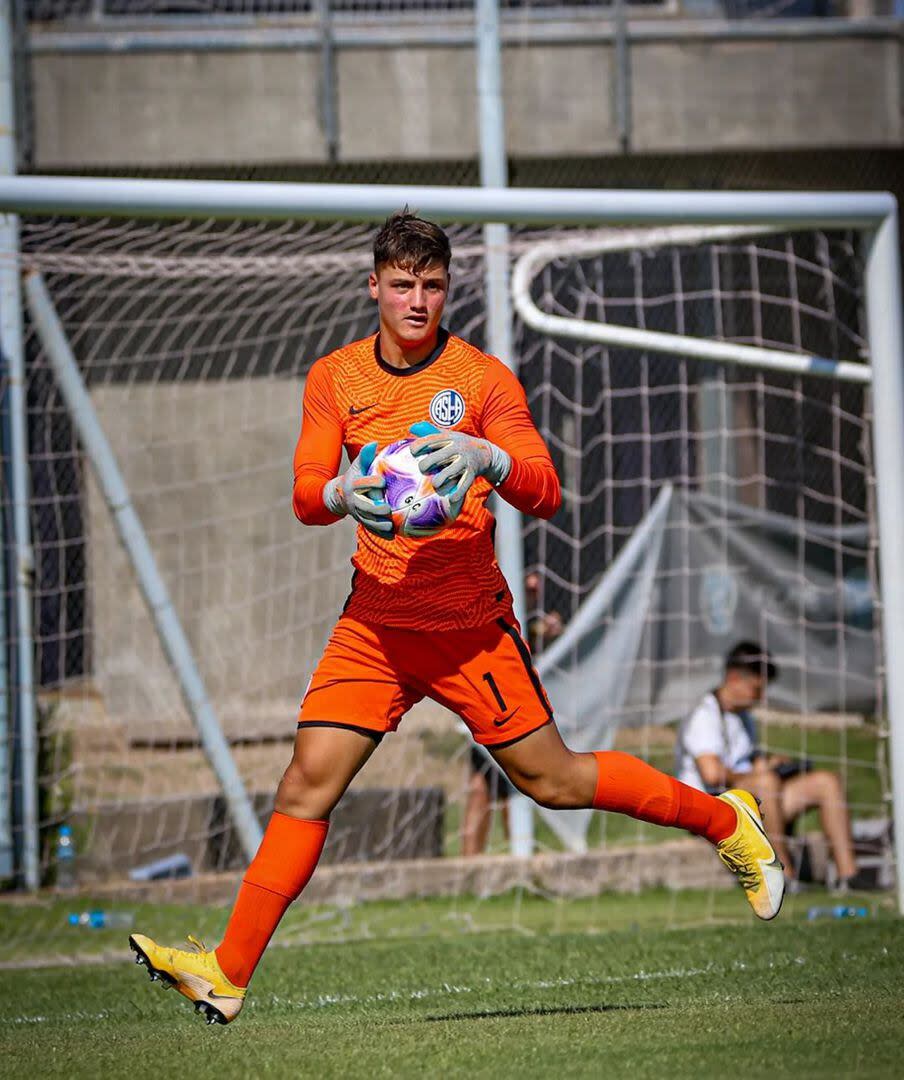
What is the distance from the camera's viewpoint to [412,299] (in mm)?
4605

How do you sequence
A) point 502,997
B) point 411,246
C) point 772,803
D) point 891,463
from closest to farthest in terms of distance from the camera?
point 411,246 < point 502,997 < point 891,463 < point 772,803

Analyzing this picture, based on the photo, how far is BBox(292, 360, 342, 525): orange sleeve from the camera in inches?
177

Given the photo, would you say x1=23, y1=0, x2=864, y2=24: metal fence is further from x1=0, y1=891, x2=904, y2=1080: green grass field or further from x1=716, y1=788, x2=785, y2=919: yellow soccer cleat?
x1=716, y1=788, x2=785, y2=919: yellow soccer cleat

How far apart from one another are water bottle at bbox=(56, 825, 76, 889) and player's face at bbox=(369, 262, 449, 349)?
5.37 meters

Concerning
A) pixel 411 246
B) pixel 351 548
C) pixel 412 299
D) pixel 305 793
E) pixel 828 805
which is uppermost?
pixel 411 246

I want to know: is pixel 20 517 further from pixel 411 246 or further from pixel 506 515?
pixel 411 246

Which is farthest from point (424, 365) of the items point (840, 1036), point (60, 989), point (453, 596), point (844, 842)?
point (844, 842)

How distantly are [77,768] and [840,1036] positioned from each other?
5.90 metres

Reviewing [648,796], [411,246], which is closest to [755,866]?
[648,796]

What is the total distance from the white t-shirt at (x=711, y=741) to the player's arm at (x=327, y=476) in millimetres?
4882

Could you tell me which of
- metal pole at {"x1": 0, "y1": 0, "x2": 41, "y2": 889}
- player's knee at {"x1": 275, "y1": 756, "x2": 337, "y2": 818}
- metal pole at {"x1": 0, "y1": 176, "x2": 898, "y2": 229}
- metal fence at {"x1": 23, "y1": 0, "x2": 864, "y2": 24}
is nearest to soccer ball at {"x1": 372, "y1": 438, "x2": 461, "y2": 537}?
player's knee at {"x1": 275, "y1": 756, "x2": 337, "y2": 818}

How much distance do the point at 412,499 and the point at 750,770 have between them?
214 inches

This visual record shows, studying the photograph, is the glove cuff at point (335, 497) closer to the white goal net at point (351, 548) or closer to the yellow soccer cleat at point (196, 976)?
the yellow soccer cleat at point (196, 976)

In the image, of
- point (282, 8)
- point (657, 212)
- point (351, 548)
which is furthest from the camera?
point (282, 8)
